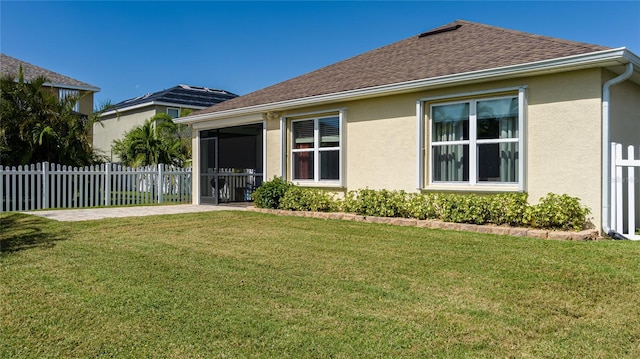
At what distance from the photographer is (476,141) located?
8344 mm

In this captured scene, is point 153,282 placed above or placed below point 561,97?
below

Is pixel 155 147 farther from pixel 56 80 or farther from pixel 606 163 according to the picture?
pixel 606 163

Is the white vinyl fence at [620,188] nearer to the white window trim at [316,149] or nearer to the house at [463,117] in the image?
the house at [463,117]

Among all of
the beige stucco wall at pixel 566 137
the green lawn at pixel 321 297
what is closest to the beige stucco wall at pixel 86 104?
the green lawn at pixel 321 297

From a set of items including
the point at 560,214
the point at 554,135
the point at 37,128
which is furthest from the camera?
the point at 37,128

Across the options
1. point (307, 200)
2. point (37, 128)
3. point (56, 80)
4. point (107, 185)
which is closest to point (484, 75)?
point (307, 200)

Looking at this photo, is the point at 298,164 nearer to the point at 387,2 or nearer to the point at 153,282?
the point at 387,2

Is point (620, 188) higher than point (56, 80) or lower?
lower

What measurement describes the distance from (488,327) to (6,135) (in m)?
15.8

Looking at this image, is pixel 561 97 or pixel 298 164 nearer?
pixel 561 97

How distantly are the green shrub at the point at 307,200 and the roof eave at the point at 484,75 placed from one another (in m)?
2.16

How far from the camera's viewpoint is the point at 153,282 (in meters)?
4.55

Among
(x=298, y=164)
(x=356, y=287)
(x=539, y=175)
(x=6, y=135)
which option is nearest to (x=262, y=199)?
(x=298, y=164)

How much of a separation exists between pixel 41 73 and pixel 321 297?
2354cm
